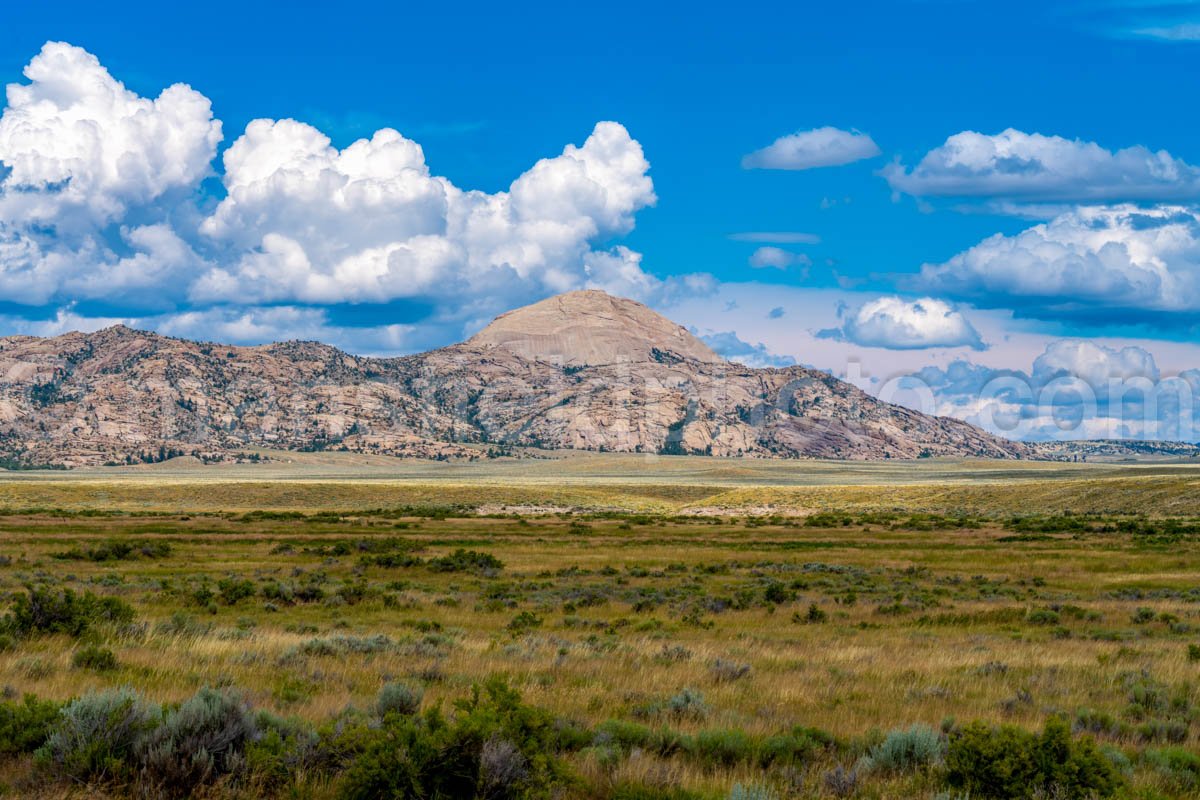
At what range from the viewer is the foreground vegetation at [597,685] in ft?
24.0

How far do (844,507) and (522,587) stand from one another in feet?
248

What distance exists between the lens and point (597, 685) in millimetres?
12070

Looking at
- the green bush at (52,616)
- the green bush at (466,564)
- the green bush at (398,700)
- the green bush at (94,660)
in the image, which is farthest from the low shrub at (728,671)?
the green bush at (466,564)

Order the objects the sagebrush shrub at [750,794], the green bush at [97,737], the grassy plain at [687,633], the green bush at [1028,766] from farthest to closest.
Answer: the grassy plain at [687,633], the green bush at [1028,766], the green bush at [97,737], the sagebrush shrub at [750,794]

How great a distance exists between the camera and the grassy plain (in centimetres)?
1016

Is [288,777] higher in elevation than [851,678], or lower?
higher

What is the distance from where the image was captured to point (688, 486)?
156 metres

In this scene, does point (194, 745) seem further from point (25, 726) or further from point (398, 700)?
point (398, 700)

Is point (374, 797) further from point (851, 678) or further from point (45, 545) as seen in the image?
point (45, 545)

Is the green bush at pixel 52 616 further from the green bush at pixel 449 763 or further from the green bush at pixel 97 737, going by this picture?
the green bush at pixel 449 763

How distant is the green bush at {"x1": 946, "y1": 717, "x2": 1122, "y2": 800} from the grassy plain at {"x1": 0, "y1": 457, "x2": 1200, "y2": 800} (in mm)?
267

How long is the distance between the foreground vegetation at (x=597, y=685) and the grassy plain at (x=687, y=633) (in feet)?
0.27

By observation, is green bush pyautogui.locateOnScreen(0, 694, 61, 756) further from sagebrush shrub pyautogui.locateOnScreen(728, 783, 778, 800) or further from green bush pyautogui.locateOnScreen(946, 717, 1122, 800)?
green bush pyautogui.locateOnScreen(946, 717, 1122, 800)

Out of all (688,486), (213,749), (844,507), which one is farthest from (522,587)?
(688,486)
